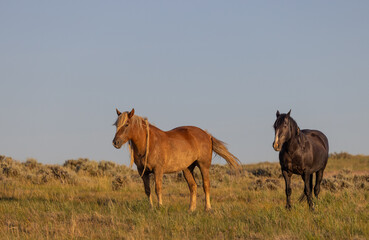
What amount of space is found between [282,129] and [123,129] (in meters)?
3.50

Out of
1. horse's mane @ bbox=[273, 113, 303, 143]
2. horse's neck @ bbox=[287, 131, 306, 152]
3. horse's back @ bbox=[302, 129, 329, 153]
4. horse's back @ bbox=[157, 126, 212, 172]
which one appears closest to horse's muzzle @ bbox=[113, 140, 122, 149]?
horse's back @ bbox=[157, 126, 212, 172]

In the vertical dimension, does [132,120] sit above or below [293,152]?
above

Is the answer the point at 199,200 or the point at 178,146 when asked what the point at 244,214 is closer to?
the point at 178,146

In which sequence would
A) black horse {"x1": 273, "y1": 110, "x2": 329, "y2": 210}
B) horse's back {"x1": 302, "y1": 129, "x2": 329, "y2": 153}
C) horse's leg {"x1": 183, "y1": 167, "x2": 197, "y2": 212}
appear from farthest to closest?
horse's back {"x1": 302, "y1": 129, "x2": 329, "y2": 153}
horse's leg {"x1": 183, "y1": 167, "x2": 197, "y2": 212}
black horse {"x1": 273, "y1": 110, "x2": 329, "y2": 210}

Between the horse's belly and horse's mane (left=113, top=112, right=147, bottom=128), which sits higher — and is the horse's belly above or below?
below

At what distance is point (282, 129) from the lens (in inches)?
392

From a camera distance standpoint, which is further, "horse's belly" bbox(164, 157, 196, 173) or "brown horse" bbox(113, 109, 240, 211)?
"horse's belly" bbox(164, 157, 196, 173)

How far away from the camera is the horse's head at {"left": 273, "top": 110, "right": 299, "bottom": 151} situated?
9766 millimetres

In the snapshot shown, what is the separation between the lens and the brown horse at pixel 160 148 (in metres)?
9.70

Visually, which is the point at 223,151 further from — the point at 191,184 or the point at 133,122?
the point at 133,122

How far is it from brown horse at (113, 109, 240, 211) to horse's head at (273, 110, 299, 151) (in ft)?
6.77

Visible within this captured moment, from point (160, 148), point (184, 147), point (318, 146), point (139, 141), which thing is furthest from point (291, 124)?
point (139, 141)

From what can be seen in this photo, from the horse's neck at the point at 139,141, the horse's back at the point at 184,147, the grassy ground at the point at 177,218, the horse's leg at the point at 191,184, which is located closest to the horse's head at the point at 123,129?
the horse's neck at the point at 139,141

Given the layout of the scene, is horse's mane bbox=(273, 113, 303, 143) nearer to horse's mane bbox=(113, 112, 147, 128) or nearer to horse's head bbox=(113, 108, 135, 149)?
horse's mane bbox=(113, 112, 147, 128)
